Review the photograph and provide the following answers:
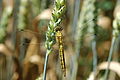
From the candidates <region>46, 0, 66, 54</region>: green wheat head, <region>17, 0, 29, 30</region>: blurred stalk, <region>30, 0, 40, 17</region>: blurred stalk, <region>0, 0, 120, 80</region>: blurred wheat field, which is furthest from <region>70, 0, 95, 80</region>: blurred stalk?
<region>46, 0, 66, 54</region>: green wheat head

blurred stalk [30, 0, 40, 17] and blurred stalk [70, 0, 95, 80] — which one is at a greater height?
blurred stalk [30, 0, 40, 17]

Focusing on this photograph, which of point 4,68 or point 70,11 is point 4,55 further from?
point 70,11

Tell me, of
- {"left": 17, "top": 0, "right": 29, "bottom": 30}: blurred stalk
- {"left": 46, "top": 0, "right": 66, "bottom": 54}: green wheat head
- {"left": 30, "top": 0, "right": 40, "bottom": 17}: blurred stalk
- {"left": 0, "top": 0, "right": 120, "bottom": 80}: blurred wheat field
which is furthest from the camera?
{"left": 30, "top": 0, "right": 40, "bottom": 17}: blurred stalk

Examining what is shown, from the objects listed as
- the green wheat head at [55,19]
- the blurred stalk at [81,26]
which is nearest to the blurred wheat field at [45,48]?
the blurred stalk at [81,26]

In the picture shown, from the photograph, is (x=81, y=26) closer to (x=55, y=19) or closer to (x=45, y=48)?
(x=45, y=48)

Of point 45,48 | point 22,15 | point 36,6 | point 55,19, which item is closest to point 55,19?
point 55,19

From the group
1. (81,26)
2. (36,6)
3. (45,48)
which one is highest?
(36,6)

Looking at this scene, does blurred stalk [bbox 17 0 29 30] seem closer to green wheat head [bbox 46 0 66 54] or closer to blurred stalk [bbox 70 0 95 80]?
blurred stalk [bbox 70 0 95 80]

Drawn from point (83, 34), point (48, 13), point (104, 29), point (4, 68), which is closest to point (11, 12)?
point (48, 13)

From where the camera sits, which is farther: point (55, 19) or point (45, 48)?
point (45, 48)

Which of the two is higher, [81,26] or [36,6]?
[36,6]

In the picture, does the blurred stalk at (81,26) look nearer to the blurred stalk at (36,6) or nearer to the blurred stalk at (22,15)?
the blurred stalk at (22,15)
